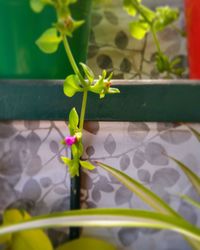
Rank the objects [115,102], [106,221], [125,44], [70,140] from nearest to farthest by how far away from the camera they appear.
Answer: [106,221] → [70,140] → [115,102] → [125,44]

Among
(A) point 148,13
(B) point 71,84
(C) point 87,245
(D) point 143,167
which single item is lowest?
(C) point 87,245

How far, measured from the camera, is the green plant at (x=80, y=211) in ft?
0.83

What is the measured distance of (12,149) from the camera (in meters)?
0.52

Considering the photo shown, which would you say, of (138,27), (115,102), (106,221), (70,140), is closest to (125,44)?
(138,27)

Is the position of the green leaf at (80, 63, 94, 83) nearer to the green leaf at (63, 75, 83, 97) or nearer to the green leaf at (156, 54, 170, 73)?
the green leaf at (63, 75, 83, 97)

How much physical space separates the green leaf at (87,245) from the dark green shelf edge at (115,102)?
0.16 metres

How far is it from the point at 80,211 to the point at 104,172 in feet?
0.76

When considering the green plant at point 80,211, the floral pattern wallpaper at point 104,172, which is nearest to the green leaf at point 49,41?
the green plant at point 80,211

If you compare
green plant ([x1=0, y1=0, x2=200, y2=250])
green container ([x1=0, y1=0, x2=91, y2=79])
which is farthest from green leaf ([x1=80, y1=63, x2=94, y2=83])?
green container ([x1=0, y1=0, x2=91, y2=79])

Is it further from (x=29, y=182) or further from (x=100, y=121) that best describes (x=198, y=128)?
(x=29, y=182)

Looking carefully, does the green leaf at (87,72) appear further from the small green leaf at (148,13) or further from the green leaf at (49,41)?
the small green leaf at (148,13)

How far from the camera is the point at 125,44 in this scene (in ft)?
2.00

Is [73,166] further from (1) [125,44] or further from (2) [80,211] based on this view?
(1) [125,44]

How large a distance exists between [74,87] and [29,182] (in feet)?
0.63
